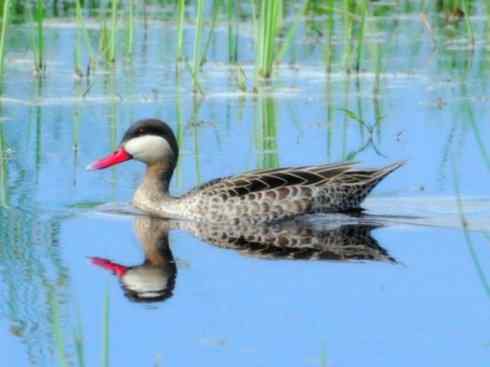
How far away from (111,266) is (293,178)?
2.39m

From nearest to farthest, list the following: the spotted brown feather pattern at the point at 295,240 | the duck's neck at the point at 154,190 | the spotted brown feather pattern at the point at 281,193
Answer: the spotted brown feather pattern at the point at 295,240, the spotted brown feather pattern at the point at 281,193, the duck's neck at the point at 154,190

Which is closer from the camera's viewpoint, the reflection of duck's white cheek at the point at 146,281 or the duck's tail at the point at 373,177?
the reflection of duck's white cheek at the point at 146,281

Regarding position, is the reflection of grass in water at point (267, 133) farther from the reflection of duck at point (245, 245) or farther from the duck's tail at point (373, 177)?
the reflection of duck at point (245, 245)

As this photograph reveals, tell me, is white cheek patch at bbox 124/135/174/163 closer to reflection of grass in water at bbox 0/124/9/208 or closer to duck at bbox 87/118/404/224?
duck at bbox 87/118/404/224

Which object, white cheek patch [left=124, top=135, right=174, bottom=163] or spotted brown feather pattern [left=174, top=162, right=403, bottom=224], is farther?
white cheek patch [left=124, top=135, right=174, bottom=163]

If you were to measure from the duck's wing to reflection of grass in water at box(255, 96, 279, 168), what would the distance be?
1.04m

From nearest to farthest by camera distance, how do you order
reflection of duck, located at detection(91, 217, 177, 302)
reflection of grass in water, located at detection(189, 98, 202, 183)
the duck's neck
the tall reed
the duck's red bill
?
reflection of duck, located at detection(91, 217, 177, 302) < the duck's neck < the duck's red bill < reflection of grass in water, located at detection(189, 98, 202, 183) < the tall reed

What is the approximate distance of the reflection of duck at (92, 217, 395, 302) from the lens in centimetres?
878

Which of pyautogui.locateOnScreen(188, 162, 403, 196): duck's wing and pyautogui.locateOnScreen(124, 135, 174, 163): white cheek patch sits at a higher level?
pyautogui.locateOnScreen(124, 135, 174, 163): white cheek patch

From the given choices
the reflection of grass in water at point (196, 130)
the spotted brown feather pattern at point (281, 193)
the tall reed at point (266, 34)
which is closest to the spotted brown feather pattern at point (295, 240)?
the spotted brown feather pattern at point (281, 193)

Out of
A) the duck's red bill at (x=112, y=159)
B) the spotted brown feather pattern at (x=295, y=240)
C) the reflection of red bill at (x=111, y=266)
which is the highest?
the duck's red bill at (x=112, y=159)

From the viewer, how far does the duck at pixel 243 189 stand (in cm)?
1098

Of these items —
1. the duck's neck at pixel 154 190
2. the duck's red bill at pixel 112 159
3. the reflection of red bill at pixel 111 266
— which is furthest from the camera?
the duck's red bill at pixel 112 159

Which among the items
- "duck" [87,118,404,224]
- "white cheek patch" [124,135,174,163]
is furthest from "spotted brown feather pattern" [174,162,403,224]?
"white cheek patch" [124,135,174,163]
